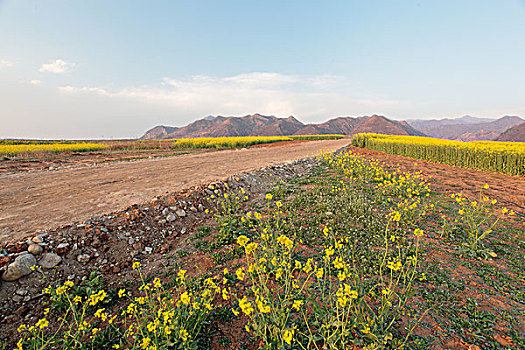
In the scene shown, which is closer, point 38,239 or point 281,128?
point 38,239

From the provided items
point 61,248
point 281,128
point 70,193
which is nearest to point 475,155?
point 61,248

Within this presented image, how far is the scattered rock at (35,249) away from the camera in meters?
3.65

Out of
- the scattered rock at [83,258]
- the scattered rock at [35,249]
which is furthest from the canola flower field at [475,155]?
the scattered rock at [35,249]

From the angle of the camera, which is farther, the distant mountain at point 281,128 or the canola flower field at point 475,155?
the distant mountain at point 281,128

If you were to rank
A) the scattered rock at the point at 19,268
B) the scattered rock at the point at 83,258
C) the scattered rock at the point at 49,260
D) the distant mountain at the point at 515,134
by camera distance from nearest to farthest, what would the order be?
the scattered rock at the point at 19,268 < the scattered rock at the point at 49,260 < the scattered rock at the point at 83,258 < the distant mountain at the point at 515,134

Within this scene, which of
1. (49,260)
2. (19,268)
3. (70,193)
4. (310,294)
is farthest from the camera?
(70,193)

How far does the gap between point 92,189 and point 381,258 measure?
787 centimetres

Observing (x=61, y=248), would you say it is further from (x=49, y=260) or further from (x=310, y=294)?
(x=310, y=294)

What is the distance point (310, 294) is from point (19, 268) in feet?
13.7

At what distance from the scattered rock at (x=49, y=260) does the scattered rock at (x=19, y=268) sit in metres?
0.10

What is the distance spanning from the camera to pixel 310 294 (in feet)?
9.70

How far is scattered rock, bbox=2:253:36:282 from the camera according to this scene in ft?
10.7

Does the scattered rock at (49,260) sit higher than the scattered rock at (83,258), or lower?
higher

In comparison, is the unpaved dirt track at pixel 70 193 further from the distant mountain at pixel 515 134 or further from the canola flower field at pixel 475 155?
the distant mountain at pixel 515 134
